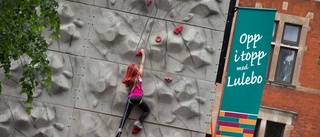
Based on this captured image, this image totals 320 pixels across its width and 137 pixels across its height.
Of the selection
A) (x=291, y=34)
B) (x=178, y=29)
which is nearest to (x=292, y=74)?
(x=291, y=34)

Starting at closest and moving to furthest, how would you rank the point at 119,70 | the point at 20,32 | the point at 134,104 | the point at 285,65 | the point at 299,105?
the point at 20,32, the point at 134,104, the point at 119,70, the point at 299,105, the point at 285,65

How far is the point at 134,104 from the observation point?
18.8 m

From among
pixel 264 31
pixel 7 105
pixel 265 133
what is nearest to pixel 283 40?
pixel 265 133

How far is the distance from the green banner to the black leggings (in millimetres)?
2628

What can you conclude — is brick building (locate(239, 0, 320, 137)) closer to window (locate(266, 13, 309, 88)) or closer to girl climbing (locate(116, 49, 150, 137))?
window (locate(266, 13, 309, 88))

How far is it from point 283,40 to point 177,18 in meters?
17.1

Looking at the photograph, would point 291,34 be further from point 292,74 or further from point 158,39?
point 158,39

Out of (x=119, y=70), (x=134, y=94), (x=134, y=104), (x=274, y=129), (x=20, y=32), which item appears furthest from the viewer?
(x=274, y=129)

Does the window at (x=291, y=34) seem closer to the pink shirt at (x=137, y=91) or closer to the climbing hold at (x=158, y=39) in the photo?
the climbing hold at (x=158, y=39)

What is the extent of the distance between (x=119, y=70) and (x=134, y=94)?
551 millimetres

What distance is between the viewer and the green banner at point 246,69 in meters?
20.3

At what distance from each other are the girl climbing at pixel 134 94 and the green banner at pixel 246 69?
2527mm

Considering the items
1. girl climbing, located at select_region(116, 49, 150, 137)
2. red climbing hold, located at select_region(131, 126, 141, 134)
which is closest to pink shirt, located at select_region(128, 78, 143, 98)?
girl climbing, located at select_region(116, 49, 150, 137)

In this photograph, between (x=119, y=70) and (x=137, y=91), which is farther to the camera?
(x=119, y=70)
